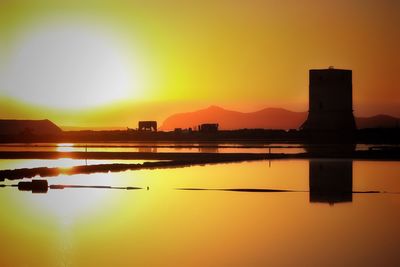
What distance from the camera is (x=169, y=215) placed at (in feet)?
50.4

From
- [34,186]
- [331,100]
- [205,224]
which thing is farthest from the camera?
[331,100]

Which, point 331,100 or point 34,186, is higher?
point 331,100

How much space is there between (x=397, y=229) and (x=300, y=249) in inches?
121

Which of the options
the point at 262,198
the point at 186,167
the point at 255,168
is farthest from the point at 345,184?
the point at 186,167

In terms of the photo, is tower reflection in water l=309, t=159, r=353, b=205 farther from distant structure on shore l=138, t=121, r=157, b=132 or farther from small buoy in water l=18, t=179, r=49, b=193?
distant structure on shore l=138, t=121, r=157, b=132

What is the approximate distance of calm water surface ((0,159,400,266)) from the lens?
10.7 meters

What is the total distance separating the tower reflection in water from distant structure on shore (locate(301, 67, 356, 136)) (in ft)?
126

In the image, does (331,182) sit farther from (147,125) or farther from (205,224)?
(147,125)

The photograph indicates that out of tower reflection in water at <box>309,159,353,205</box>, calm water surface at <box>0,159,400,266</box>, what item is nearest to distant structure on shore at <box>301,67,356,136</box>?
tower reflection in water at <box>309,159,353,205</box>

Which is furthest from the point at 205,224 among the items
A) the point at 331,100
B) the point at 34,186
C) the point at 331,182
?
the point at 331,100

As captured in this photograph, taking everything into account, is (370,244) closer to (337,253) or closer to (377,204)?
(337,253)

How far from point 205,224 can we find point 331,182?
9717mm

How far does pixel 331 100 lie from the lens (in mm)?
70188

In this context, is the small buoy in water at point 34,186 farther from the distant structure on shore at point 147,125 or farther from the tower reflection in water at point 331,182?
the distant structure on shore at point 147,125
